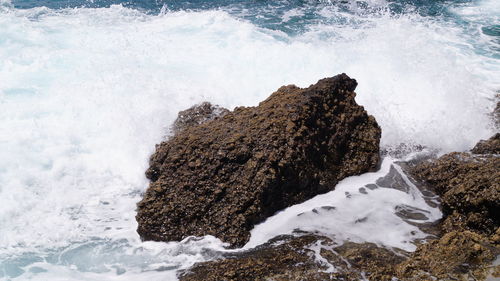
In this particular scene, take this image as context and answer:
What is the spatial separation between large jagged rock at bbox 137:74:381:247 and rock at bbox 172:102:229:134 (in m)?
0.93

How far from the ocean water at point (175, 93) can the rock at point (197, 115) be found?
0.32 meters

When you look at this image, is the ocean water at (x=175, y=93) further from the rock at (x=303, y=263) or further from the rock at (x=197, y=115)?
the rock at (x=197, y=115)

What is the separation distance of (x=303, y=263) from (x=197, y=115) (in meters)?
3.28

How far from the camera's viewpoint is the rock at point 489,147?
5605 mm

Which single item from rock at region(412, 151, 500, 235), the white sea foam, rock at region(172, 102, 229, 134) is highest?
rock at region(172, 102, 229, 134)

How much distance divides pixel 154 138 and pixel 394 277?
4.20 metres

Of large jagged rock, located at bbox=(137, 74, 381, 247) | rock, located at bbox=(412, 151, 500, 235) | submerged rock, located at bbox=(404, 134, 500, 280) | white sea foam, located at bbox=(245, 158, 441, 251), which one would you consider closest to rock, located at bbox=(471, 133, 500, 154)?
submerged rock, located at bbox=(404, 134, 500, 280)

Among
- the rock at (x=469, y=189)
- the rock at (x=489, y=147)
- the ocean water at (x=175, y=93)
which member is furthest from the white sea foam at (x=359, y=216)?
the rock at (x=489, y=147)

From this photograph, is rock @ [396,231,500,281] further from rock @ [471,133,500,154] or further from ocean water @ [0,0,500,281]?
rock @ [471,133,500,154]

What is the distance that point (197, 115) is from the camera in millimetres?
6605

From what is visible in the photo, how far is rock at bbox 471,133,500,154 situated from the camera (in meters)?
5.61

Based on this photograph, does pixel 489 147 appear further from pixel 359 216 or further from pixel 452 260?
pixel 452 260

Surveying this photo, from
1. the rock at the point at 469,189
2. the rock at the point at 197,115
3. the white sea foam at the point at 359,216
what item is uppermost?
the rock at the point at 197,115

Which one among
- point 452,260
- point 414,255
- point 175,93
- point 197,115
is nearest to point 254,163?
point 414,255
